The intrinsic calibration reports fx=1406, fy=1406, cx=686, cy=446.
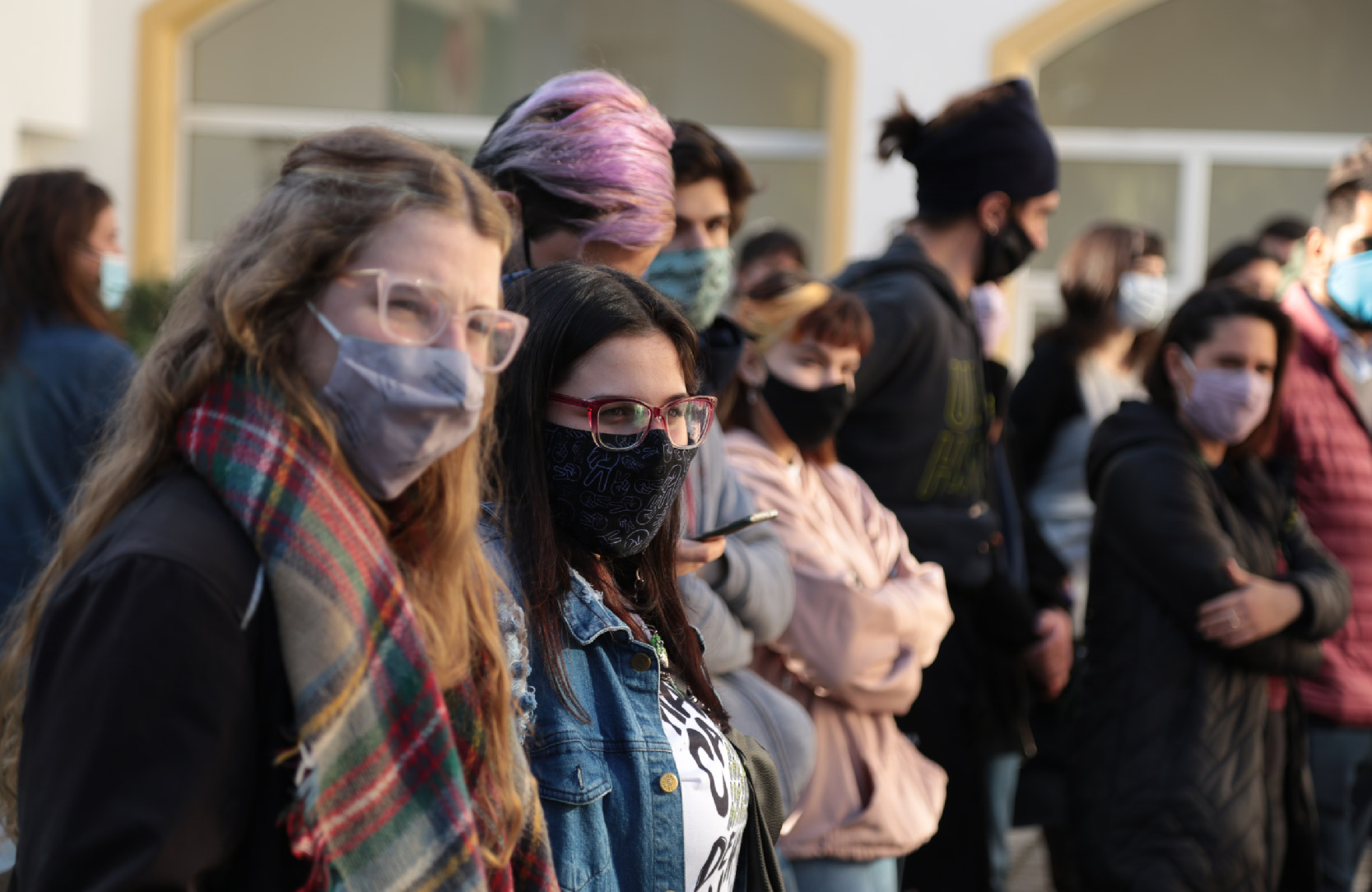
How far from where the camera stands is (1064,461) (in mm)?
5406

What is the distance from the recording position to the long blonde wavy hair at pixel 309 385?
140cm

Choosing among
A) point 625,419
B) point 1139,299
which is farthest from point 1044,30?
point 625,419

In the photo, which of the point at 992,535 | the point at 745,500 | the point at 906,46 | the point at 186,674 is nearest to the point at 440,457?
the point at 186,674

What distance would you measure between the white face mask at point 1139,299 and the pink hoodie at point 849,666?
3.06 meters

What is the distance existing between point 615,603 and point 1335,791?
3.03m

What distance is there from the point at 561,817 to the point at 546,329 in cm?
67

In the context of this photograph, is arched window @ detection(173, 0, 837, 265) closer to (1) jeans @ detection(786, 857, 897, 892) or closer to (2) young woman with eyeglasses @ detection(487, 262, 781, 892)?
(1) jeans @ detection(786, 857, 897, 892)

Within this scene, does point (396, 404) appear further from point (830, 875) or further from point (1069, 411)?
point (1069, 411)

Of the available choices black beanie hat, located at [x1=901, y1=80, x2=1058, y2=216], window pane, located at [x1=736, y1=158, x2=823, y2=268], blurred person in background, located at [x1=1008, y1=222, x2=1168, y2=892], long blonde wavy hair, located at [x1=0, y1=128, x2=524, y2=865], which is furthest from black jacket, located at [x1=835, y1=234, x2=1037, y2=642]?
window pane, located at [x1=736, y1=158, x2=823, y2=268]

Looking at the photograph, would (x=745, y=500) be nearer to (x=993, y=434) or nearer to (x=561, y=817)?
(x=561, y=817)

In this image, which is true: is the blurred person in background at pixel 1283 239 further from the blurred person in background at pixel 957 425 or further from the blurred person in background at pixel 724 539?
the blurred person in background at pixel 724 539

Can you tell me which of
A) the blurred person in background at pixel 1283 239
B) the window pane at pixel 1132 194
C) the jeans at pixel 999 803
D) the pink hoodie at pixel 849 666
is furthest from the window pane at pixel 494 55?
the pink hoodie at pixel 849 666

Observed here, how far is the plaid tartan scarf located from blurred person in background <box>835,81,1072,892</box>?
2.35m

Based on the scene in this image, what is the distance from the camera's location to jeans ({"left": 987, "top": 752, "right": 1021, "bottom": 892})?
3971mm
